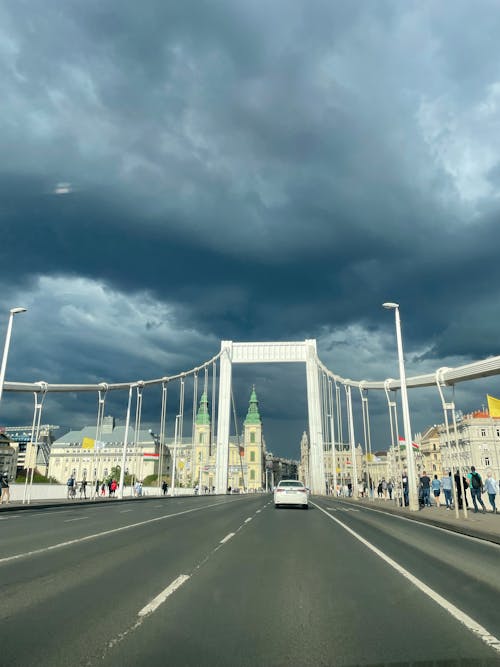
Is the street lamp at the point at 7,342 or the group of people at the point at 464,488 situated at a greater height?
the street lamp at the point at 7,342

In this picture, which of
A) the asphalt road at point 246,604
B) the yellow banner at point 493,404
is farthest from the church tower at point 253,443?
the asphalt road at point 246,604

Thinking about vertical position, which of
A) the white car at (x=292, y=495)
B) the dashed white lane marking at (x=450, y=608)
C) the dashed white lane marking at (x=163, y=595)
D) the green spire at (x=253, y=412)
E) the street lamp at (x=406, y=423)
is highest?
the green spire at (x=253, y=412)

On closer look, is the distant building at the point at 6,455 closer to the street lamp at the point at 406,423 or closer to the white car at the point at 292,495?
the white car at the point at 292,495

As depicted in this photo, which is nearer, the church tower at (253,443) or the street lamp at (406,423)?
the street lamp at (406,423)

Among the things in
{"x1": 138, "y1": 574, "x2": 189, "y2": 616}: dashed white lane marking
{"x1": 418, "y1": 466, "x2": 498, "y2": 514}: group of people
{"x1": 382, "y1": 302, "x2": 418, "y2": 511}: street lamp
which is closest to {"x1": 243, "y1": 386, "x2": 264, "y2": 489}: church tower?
{"x1": 418, "y1": 466, "x2": 498, "y2": 514}: group of people

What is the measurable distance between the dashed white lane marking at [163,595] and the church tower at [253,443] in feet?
468

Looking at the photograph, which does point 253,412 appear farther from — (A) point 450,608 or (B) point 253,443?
(A) point 450,608

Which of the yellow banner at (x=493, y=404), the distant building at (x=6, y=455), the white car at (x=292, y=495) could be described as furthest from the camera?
the distant building at (x=6, y=455)

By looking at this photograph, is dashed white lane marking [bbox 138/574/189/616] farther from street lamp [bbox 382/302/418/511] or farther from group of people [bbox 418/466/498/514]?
street lamp [bbox 382/302/418/511]

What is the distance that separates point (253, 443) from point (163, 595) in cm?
14950

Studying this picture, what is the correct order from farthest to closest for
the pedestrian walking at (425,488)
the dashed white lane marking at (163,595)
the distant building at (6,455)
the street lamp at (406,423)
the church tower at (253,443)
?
the church tower at (253,443) < the distant building at (6,455) < the pedestrian walking at (425,488) < the street lamp at (406,423) < the dashed white lane marking at (163,595)

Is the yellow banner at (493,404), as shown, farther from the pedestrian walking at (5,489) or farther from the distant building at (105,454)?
the distant building at (105,454)

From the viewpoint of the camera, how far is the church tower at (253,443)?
15088 cm

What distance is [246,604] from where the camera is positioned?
5930 mm
